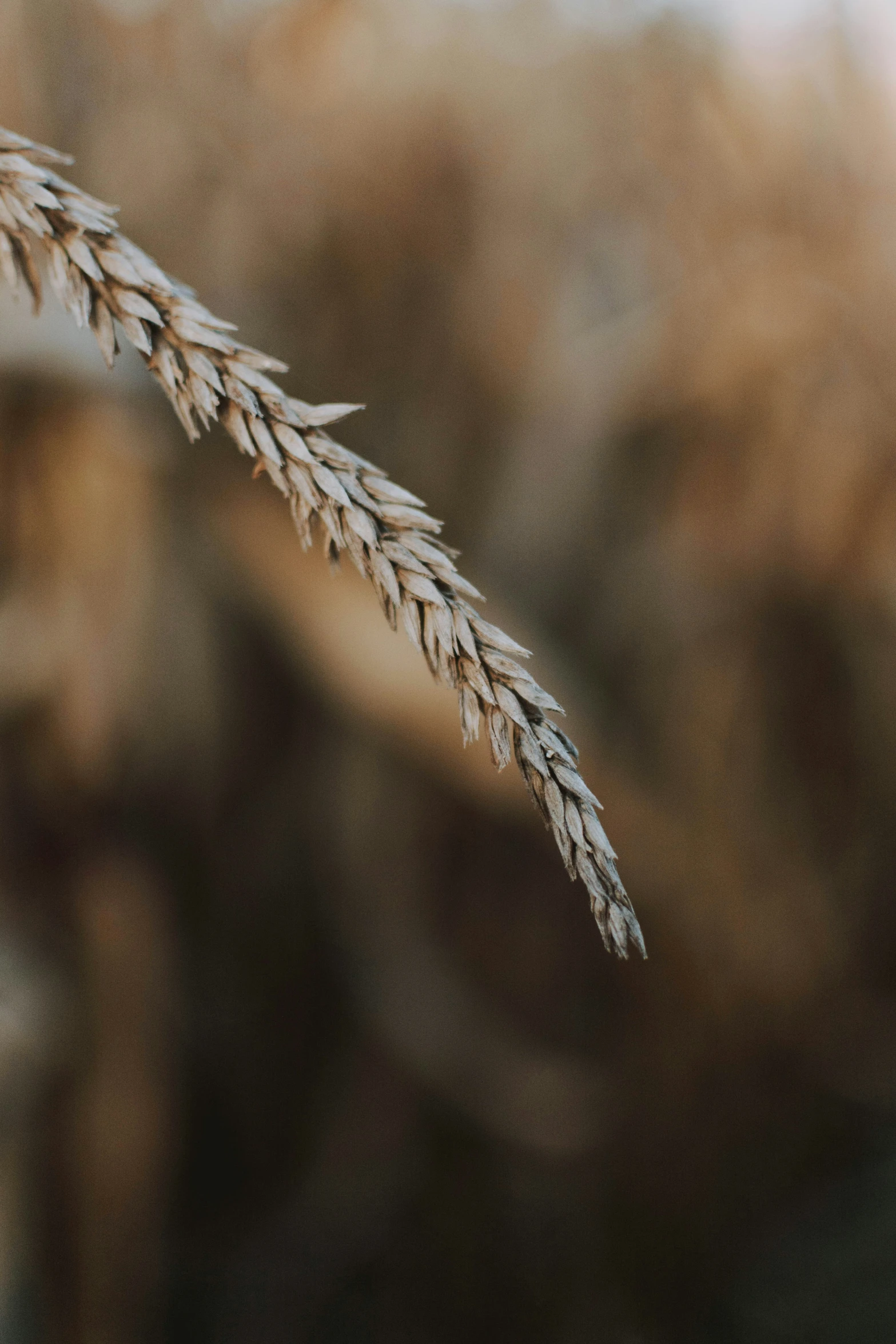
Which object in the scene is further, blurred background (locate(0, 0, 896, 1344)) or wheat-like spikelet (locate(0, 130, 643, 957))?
blurred background (locate(0, 0, 896, 1344))

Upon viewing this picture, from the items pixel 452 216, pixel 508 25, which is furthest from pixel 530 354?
pixel 508 25

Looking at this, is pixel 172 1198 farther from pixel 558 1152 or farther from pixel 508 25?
pixel 508 25

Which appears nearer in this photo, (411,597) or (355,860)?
(411,597)

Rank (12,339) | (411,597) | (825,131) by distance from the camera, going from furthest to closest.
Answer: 1. (825,131)
2. (12,339)
3. (411,597)

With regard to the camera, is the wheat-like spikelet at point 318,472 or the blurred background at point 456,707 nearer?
the wheat-like spikelet at point 318,472
